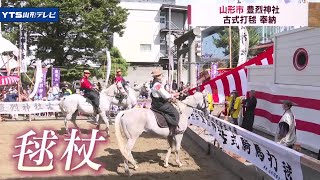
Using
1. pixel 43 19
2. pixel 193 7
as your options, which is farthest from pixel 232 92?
pixel 43 19

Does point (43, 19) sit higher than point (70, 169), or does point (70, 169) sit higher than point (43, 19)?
point (43, 19)

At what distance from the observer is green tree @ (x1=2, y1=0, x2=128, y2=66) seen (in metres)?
26.4

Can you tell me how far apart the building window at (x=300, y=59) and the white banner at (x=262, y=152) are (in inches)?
117

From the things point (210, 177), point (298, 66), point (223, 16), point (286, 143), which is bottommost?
point (210, 177)

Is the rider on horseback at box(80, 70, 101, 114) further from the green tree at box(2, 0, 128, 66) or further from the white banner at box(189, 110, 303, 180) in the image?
the green tree at box(2, 0, 128, 66)

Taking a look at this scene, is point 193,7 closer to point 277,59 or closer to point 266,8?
point 266,8

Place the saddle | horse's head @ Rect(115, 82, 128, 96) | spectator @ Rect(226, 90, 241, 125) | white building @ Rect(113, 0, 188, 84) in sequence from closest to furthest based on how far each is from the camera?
the saddle, spectator @ Rect(226, 90, 241, 125), horse's head @ Rect(115, 82, 128, 96), white building @ Rect(113, 0, 188, 84)

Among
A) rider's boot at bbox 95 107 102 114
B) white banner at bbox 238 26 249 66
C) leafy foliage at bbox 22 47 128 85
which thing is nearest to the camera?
rider's boot at bbox 95 107 102 114

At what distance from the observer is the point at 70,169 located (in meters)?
7.95

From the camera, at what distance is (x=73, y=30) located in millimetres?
26469

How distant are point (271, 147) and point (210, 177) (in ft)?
7.52

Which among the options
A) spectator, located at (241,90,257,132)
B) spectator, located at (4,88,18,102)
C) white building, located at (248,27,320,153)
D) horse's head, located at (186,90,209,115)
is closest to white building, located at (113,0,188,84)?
spectator, located at (4,88,18,102)

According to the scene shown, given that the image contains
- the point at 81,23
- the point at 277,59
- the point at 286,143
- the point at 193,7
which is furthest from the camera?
the point at 81,23

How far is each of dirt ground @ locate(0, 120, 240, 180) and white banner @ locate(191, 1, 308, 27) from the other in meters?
3.03
